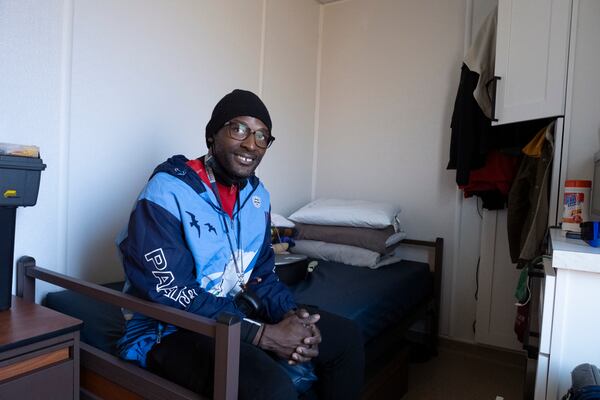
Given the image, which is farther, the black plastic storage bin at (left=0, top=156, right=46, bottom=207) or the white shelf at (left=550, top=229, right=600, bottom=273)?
the black plastic storage bin at (left=0, top=156, right=46, bottom=207)

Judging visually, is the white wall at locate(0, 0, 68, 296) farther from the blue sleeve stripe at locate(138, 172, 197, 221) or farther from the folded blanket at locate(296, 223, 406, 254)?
the folded blanket at locate(296, 223, 406, 254)

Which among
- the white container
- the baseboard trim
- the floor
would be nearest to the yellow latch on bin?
the floor

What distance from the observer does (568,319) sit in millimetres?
1034

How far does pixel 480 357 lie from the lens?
8.27ft

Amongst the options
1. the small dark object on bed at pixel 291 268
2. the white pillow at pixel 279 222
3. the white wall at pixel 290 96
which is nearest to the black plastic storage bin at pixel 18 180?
the small dark object on bed at pixel 291 268

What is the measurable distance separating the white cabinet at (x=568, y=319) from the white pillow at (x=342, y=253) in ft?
4.26

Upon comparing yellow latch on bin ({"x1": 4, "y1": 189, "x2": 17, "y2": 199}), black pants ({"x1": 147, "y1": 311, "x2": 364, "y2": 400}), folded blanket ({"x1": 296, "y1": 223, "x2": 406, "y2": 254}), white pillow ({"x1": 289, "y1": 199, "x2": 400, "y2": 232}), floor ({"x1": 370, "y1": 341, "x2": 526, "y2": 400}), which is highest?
yellow latch on bin ({"x1": 4, "y1": 189, "x2": 17, "y2": 199})

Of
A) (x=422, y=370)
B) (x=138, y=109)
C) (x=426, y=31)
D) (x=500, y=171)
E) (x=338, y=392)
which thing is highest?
(x=426, y=31)

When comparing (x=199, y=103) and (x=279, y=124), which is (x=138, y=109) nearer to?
(x=199, y=103)

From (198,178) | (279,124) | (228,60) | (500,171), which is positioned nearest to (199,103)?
(228,60)

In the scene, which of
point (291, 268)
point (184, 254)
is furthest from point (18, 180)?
point (291, 268)

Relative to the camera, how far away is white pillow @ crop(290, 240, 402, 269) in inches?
93.3

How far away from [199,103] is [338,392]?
1.62 m

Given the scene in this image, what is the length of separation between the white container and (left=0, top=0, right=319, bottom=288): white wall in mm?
1757
